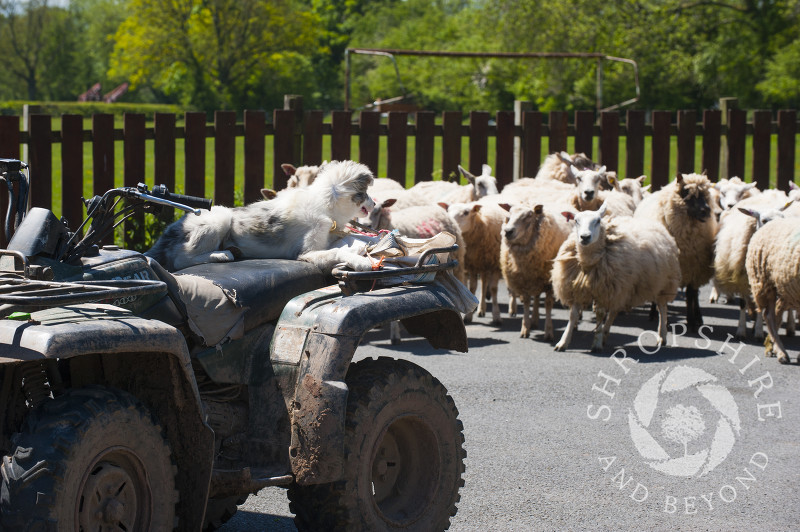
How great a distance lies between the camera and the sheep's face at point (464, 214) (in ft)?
35.6

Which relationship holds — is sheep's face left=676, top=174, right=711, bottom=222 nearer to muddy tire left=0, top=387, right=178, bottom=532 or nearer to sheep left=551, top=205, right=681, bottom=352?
sheep left=551, top=205, right=681, bottom=352

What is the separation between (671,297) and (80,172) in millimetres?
6610

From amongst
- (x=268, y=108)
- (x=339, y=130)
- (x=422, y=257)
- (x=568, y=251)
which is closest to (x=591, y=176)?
(x=568, y=251)

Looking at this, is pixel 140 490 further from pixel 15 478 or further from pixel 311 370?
pixel 311 370

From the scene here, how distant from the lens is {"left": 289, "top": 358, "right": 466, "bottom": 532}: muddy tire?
380 cm

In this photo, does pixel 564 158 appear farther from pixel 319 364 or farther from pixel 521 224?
pixel 319 364

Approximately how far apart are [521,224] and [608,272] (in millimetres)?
1181

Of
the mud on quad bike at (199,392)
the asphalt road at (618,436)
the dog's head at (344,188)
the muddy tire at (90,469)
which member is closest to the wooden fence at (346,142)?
the asphalt road at (618,436)

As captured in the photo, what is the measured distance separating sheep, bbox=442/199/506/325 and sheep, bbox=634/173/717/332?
159 centimetres

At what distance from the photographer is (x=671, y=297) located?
9.84m

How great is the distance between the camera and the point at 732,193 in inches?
483

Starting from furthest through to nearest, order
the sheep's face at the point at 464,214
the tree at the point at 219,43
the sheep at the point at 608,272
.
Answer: the tree at the point at 219,43 → the sheep's face at the point at 464,214 → the sheep at the point at 608,272

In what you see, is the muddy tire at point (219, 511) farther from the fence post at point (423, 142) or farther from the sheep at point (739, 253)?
the fence post at point (423, 142)

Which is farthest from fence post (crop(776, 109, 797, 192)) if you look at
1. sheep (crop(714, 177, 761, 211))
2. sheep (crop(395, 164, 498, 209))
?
sheep (crop(395, 164, 498, 209))
